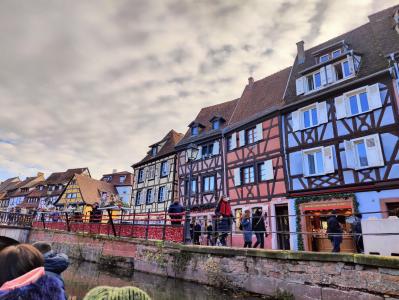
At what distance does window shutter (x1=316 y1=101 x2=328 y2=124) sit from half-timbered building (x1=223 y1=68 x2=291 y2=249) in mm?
2488

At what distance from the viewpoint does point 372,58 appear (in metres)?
14.9

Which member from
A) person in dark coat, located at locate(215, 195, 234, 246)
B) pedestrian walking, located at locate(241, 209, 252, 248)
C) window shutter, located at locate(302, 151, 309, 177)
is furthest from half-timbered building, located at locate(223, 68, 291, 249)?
person in dark coat, located at locate(215, 195, 234, 246)

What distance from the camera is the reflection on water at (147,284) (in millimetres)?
8632

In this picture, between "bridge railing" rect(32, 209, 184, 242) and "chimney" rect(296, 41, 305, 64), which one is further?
"chimney" rect(296, 41, 305, 64)

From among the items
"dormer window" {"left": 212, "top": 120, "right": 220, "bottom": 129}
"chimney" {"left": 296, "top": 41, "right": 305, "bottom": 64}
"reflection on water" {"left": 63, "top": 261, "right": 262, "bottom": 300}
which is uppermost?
"chimney" {"left": 296, "top": 41, "right": 305, "bottom": 64}

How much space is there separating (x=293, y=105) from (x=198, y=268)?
10.6m

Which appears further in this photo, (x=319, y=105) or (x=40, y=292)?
(x=319, y=105)

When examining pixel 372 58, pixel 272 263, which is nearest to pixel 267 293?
pixel 272 263

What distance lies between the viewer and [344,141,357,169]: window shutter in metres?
13.4

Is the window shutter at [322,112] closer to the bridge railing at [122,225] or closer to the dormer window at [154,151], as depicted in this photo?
the bridge railing at [122,225]

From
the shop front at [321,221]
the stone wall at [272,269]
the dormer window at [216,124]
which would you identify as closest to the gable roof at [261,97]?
the dormer window at [216,124]

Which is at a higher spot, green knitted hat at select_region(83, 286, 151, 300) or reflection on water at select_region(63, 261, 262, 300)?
green knitted hat at select_region(83, 286, 151, 300)

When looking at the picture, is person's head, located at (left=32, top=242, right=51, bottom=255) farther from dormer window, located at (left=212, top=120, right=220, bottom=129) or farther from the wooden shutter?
dormer window, located at (left=212, top=120, right=220, bottom=129)

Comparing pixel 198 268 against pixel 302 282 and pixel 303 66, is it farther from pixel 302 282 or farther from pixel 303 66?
pixel 303 66
